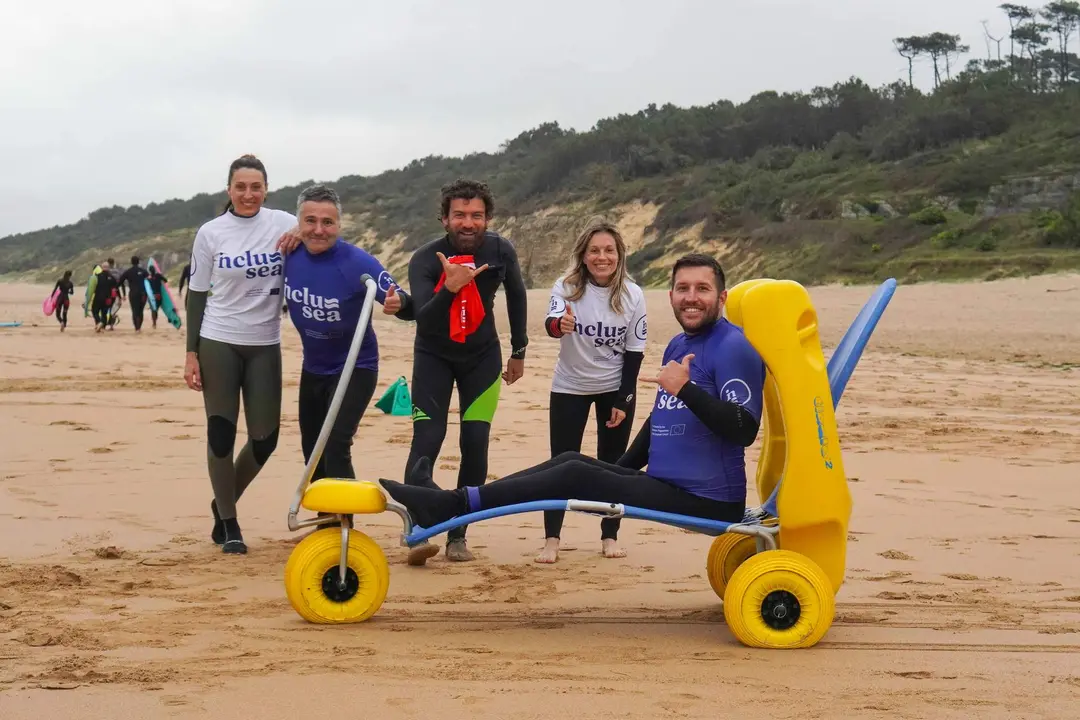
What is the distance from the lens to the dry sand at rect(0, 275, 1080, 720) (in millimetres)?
3361

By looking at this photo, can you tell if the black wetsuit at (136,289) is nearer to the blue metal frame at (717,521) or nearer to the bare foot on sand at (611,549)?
the bare foot on sand at (611,549)

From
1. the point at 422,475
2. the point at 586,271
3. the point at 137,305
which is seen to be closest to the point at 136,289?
the point at 137,305

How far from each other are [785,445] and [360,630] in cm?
174

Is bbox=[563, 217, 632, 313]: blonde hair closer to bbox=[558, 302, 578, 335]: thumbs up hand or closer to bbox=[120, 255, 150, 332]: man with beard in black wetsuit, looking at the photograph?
bbox=[558, 302, 578, 335]: thumbs up hand

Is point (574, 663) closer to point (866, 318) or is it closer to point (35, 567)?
point (866, 318)

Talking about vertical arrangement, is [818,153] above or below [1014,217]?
above

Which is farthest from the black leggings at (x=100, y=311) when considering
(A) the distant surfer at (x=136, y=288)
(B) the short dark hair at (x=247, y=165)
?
(B) the short dark hair at (x=247, y=165)

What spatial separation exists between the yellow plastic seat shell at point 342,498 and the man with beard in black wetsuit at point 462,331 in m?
0.98

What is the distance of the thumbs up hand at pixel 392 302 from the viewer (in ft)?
16.7

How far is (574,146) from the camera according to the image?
53688 millimetres

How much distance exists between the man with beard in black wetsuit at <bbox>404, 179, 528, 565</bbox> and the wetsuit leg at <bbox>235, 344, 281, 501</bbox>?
0.72m

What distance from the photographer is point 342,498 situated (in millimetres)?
4316

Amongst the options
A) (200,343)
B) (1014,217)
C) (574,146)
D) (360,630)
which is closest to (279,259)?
(200,343)

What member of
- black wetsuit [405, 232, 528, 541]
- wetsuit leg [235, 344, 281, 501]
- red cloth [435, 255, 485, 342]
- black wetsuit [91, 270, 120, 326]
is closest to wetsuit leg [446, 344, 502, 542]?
black wetsuit [405, 232, 528, 541]
